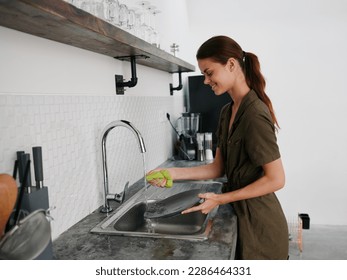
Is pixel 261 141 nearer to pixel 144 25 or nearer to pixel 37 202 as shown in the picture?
pixel 37 202

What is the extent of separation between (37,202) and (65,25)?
0.50 meters

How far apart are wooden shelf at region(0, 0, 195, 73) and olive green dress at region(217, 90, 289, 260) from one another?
52 centimetres

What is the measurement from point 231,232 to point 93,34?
0.83 metres

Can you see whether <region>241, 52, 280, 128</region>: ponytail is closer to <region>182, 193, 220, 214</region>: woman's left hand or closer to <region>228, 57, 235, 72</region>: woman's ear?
<region>228, 57, 235, 72</region>: woman's ear

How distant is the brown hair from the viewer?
4.43 feet

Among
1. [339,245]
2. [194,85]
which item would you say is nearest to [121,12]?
[194,85]

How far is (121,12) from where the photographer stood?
1480mm

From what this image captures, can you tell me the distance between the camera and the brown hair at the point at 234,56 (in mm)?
1350

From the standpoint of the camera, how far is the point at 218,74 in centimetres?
139

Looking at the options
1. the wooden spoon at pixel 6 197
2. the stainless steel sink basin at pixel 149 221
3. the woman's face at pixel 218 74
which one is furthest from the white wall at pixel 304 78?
the wooden spoon at pixel 6 197

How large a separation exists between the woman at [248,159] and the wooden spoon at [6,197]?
70 centimetres

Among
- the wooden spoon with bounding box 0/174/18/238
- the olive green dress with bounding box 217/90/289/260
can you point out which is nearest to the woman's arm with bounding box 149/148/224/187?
the olive green dress with bounding box 217/90/289/260

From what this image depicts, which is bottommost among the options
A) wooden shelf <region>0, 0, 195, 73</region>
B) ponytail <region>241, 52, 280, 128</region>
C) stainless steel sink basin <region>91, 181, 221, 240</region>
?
stainless steel sink basin <region>91, 181, 221, 240</region>

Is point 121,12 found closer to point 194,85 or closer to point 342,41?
point 194,85
